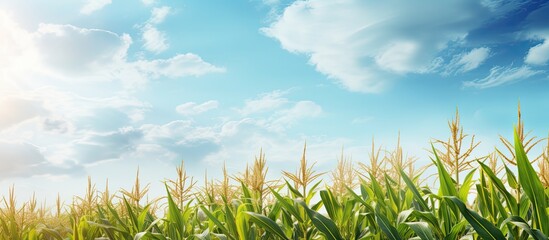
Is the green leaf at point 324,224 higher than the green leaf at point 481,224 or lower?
higher

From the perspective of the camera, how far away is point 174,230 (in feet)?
16.6

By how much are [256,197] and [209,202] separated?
3.54ft

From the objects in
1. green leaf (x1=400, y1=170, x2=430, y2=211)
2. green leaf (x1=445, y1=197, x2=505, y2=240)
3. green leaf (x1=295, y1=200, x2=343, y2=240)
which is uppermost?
green leaf (x1=400, y1=170, x2=430, y2=211)

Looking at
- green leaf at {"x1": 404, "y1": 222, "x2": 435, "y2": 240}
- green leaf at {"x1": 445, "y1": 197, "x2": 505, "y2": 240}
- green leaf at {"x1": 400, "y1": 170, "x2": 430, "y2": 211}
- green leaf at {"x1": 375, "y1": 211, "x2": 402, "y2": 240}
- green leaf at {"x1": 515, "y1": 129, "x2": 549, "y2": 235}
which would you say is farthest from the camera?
green leaf at {"x1": 400, "y1": 170, "x2": 430, "y2": 211}

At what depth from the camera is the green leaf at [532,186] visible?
130 inches

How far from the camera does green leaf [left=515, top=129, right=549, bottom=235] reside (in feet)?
10.9

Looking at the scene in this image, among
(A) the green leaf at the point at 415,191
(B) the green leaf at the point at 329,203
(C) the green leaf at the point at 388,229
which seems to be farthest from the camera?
(B) the green leaf at the point at 329,203

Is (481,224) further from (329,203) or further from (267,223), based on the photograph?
(267,223)

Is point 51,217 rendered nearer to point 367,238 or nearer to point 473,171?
point 367,238

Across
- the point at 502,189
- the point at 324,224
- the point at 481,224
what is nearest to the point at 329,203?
the point at 324,224

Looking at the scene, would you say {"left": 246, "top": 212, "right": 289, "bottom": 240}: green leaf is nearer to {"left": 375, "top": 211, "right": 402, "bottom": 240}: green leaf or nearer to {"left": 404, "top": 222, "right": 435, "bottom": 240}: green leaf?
{"left": 375, "top": 211, "right": 402, "bottom": 240}: green leaf

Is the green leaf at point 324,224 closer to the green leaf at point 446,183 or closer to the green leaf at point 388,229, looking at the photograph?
the green leaf at point 388,229

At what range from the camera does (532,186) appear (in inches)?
131

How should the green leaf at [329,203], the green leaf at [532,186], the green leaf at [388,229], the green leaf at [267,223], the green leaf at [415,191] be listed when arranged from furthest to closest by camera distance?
the green leaf at [329,203] < the green leaf at [267,223] < the green leaf at [415,191] < the green leaf at [388,229] < the green leaf at [532,186]
